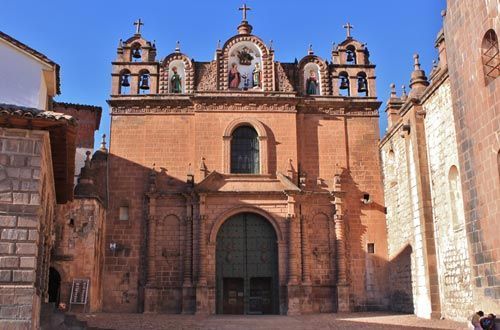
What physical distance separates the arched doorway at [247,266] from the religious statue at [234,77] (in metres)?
5.61

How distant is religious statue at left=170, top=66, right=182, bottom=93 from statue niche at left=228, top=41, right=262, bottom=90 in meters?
2.22

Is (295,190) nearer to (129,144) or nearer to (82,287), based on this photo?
(129,144)

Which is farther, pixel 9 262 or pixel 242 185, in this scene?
pixel 242 185

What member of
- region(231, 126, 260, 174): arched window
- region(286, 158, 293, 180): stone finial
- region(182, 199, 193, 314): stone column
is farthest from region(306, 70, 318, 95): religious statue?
region(182, 199, 193, 314): stone column

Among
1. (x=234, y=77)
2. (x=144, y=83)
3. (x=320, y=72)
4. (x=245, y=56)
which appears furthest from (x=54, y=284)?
(x=320, y=72)

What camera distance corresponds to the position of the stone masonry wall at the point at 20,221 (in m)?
9.35

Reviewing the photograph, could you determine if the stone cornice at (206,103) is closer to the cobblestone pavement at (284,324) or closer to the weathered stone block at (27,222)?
the cobblestone pavement at (284,324)

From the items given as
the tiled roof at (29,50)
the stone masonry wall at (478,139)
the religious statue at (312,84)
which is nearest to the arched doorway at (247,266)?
the religious statue at (312,84)

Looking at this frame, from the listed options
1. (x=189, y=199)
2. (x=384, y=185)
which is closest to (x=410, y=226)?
(x=384, y=185)

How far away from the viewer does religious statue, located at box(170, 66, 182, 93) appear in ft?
80.4

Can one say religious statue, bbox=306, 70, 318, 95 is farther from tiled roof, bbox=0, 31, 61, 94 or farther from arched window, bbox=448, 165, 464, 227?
tiled roof, bbox=0, 31, 61, 94

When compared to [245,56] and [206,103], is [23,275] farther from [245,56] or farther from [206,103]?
[245,56]

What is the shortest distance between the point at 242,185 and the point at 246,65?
217 inches

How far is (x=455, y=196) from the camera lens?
16984mm
